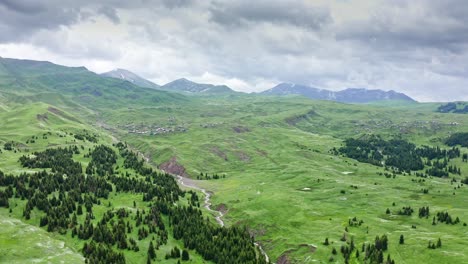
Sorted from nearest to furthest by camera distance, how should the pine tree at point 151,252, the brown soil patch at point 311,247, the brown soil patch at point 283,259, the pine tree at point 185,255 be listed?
the pine tree at point 151,252 < the pine tree at point 185,255 < the brown soil patch at point 311,247 < the brown soil patch at point 283,259

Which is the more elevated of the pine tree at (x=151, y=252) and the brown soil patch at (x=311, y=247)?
the pine tree at (x=151, y=252)


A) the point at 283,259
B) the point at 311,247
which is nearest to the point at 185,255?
the point at 283,259

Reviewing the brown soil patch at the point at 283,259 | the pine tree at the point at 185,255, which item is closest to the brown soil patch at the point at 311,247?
the brown soil patch at the point at 283,259

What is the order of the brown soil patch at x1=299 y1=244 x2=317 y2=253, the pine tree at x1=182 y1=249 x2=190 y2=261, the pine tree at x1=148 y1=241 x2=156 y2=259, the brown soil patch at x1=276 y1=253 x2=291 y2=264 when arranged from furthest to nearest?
1. the brown soil patch at x1=276 y1=253 x2=291 y2=264
2. the brown soil patch at x1=299 y1=244 x2=317 y2=253
3. the pine tree at x1=182 y1=249 x2=190 y2=261
4. the pine tree at x1=148 y1=241 x2=156 y2=259

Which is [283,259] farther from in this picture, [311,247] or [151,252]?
[151,252]

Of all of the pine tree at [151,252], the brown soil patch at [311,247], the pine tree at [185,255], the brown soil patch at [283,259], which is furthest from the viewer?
the brown soil patch at [283,259]

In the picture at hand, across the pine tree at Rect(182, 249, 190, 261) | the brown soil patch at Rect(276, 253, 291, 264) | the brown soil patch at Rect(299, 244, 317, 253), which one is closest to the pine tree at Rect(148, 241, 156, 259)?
the pine tree at Rect(182, 249, 190, 261)

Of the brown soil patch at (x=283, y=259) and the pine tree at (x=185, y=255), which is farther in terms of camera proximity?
the brown soil patch at (x=283, y=259)

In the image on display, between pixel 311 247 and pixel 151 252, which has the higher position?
pixel 151 252

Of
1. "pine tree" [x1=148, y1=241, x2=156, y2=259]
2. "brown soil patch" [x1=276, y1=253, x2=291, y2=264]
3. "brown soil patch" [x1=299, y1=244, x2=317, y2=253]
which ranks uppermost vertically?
"pine tree" [x1=148, y1=241, x2=156, y2=259]

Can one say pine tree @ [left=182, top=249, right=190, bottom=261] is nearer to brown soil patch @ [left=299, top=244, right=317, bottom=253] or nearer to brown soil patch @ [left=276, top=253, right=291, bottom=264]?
brown soil patch @ [left=276, top=253, right=291, bottom=264]

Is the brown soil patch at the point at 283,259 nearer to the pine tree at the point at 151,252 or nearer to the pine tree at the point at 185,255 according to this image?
the pine tree at the point at 185,255
